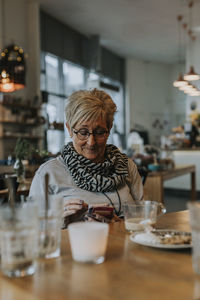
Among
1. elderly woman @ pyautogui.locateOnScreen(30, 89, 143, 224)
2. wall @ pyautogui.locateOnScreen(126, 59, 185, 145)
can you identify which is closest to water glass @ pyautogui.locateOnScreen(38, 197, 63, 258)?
elderly woman @ pyautogui.locateOnScreen(30, 89, 143, 224)

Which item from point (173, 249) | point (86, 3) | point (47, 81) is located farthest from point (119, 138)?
point (173, 249)

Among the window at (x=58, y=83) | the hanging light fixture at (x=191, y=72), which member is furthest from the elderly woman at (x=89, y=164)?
the window at (x=58, y=83)

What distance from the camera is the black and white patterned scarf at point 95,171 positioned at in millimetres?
1601

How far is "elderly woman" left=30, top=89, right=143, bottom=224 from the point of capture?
1614 mm

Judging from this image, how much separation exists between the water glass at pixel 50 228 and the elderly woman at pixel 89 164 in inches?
29.0

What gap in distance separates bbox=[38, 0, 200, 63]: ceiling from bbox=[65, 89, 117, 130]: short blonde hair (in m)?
5.92

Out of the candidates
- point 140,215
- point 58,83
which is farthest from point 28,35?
point 140,215

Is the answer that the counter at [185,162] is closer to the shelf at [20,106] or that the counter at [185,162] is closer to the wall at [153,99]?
the shelf at [20,106]

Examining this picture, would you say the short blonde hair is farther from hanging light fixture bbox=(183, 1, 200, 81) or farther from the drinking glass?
hanging light fixture bbox=(183, 1, 200, 81)

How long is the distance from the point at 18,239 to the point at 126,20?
26.4ft

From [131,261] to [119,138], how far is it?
1001cm

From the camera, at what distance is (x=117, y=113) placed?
17.6ft

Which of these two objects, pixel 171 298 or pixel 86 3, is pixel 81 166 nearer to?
pixel 171 298

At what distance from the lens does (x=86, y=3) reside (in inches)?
278
